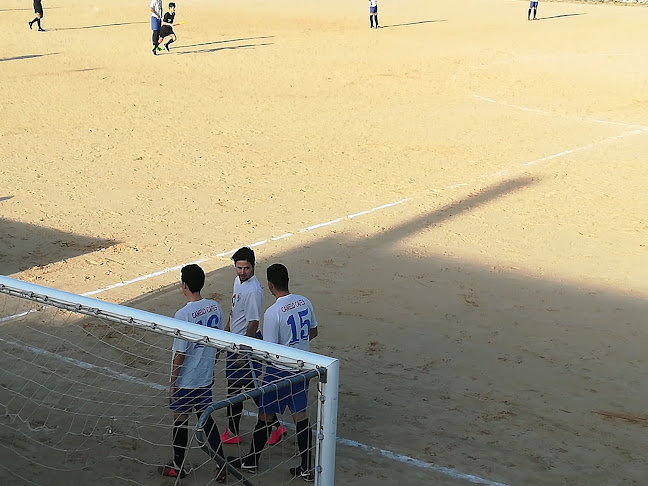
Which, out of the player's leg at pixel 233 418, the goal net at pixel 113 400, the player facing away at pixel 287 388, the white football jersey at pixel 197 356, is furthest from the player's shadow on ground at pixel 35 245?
the player facing away at pixel 287 388

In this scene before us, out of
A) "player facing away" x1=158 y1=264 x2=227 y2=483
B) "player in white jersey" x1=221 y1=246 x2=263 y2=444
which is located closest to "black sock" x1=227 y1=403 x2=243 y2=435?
"player in white jersey" x1=221 y1=246 x2=263 y2=444

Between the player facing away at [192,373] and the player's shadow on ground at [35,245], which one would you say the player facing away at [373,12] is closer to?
the player's shadow on ground at [35,245]

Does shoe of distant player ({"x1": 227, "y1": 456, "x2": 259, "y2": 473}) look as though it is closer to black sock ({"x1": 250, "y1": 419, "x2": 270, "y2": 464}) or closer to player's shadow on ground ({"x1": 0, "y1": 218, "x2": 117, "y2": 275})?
black sock ({"x1": 250, "y1": 419, "x2": 270, "y2": 464})

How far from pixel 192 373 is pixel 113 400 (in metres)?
1.73

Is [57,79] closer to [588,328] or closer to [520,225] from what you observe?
[520,225]

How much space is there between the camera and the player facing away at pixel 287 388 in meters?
6.65

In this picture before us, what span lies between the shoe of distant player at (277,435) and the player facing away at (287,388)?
1.21 feet

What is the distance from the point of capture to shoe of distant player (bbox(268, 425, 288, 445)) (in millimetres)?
7332

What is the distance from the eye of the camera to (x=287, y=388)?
6645mm

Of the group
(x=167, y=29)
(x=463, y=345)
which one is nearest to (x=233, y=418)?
(x=463, y=345)

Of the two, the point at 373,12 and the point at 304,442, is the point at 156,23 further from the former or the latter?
the point at 304,442

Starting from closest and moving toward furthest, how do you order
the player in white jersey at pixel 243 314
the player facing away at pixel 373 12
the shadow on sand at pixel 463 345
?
the player in white jersey at pixel 243 314 → the shadow on sand at pixel 463 345 → the player facing away at pixel 373 12

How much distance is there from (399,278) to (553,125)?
10380mm

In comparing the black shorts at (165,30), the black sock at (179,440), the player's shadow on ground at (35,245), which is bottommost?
the black sock at (179,440)
